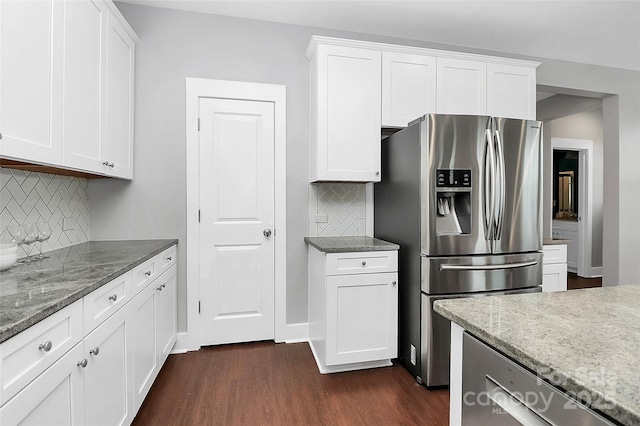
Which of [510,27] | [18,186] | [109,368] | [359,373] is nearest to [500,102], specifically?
[510,27]

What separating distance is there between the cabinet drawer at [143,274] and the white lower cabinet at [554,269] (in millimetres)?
2958

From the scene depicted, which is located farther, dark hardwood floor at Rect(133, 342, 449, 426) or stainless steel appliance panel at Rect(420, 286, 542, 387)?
stainless steel appliance panel at Rect(420, 286, 542, 387)

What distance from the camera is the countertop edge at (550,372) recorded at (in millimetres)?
465

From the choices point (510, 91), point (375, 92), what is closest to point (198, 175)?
point (375, 92)

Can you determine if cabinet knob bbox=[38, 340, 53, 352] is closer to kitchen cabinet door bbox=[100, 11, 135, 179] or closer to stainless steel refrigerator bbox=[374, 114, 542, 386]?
Answer: kitchen cabinet door bbox=[100, 11, 135, 179]

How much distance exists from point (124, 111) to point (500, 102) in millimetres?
3068

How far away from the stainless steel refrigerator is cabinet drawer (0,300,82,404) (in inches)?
73.1

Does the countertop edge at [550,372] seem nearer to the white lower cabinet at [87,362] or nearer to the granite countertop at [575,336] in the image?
the granite countertop at [575,336]

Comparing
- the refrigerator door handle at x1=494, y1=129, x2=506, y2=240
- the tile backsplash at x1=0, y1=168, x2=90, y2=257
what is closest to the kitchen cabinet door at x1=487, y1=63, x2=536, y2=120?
the refrigerator door handle at x1=494, y1=129, x2=506, y2=240

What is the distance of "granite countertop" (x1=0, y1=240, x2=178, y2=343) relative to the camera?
0.87 metres

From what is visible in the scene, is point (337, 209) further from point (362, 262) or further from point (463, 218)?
A: point (463, 218)

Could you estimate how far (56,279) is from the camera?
1.25 meters

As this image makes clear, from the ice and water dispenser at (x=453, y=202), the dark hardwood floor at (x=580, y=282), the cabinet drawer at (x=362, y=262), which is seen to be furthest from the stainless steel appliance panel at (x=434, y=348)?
the dark hardwood floor at (x=580, y=282)

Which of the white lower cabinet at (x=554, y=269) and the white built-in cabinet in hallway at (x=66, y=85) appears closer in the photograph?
the white built-in cabinet in hallway at (x=66, y=85)
